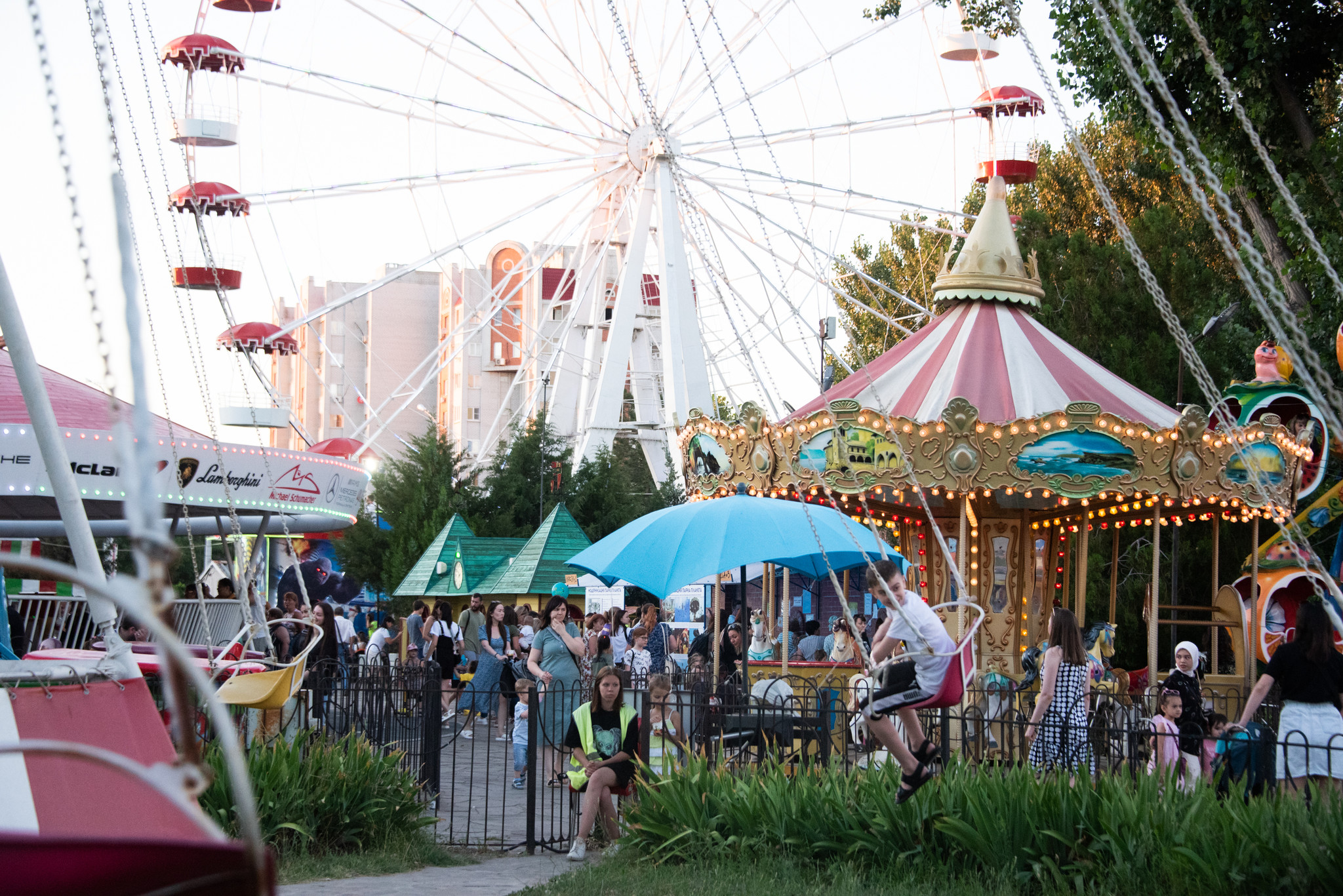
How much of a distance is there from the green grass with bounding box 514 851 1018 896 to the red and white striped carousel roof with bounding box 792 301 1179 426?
24.0ft

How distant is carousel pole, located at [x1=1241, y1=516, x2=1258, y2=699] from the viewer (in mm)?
14914

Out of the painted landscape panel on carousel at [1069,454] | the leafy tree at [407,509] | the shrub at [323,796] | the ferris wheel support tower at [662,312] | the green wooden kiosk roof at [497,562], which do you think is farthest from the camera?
the leafy tree at [407,509]

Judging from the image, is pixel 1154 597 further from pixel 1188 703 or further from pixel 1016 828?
pixel 1016 828

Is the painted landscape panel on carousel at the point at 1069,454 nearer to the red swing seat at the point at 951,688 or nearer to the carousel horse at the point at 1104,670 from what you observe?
the carousel horse at the point at 1104,670

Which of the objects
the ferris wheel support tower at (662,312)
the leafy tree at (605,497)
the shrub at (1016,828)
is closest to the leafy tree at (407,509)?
the leafy tree at (605,497)

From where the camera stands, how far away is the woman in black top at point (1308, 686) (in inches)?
291

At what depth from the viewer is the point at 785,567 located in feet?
46.5

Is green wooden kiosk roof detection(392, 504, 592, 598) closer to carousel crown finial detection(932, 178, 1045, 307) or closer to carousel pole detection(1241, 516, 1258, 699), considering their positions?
carousel crown finial detection(932, 178, 1045, 307)

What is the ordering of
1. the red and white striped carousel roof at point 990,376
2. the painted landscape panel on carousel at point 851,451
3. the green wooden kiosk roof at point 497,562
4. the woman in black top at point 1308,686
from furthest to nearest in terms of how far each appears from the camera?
1. the green wooden kiosk roof at point 497,562
2. the red and white striped carousel roof at point 990,376
3. the painted landscape panel on carousel at point 851,451
4. the woman in black top at point 1308,686

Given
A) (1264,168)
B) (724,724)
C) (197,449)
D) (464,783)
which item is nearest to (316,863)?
(724,724)

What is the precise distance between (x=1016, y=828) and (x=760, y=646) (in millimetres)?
10044

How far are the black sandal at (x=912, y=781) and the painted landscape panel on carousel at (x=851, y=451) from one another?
658 centimetres

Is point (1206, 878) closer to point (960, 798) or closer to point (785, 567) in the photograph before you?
point (960, 798)

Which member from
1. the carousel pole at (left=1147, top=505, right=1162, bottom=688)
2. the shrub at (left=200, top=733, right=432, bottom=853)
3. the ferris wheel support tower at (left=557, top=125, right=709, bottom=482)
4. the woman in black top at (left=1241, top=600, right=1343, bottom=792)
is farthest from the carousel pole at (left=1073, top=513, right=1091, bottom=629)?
the ferris wheel support tower at (left=557, top=125, right=709, bottom=482)
